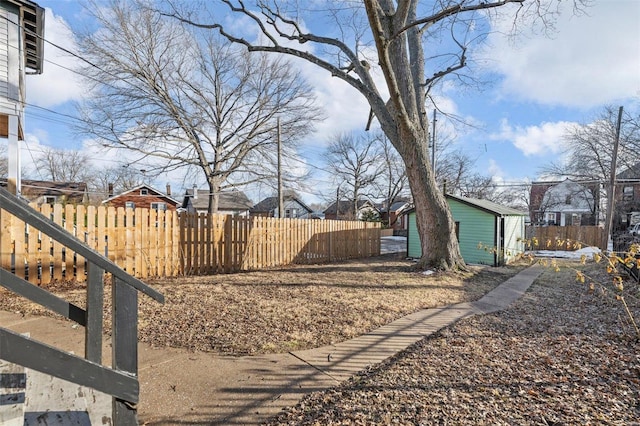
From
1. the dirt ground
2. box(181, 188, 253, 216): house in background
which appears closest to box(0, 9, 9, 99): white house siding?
the dirt ground

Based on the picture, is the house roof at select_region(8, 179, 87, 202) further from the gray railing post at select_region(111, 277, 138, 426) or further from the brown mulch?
the gray railing post at select_region(111, 277, 138, 426)

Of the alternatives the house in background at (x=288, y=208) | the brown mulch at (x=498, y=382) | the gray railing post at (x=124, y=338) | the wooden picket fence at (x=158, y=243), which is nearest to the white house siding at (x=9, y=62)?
the wooden picket fence at (x=158, y=243)

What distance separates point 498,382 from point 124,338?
2939 mm

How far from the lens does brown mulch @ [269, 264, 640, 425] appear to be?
2.43 metres

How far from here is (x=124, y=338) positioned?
5.03 feet

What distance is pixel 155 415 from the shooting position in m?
2.41

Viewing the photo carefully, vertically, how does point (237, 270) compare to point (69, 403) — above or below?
below

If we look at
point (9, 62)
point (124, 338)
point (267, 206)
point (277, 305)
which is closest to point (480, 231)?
point (277, 305)

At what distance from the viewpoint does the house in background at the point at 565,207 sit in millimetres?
34656

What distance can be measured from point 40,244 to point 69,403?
5.75 m

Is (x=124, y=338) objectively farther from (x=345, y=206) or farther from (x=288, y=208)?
(x=288, y=208)

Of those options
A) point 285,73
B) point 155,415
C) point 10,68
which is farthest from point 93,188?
point 155,415

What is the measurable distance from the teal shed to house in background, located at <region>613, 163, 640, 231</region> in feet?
58.1

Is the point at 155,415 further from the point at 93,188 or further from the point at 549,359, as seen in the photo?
the point at 93,188
